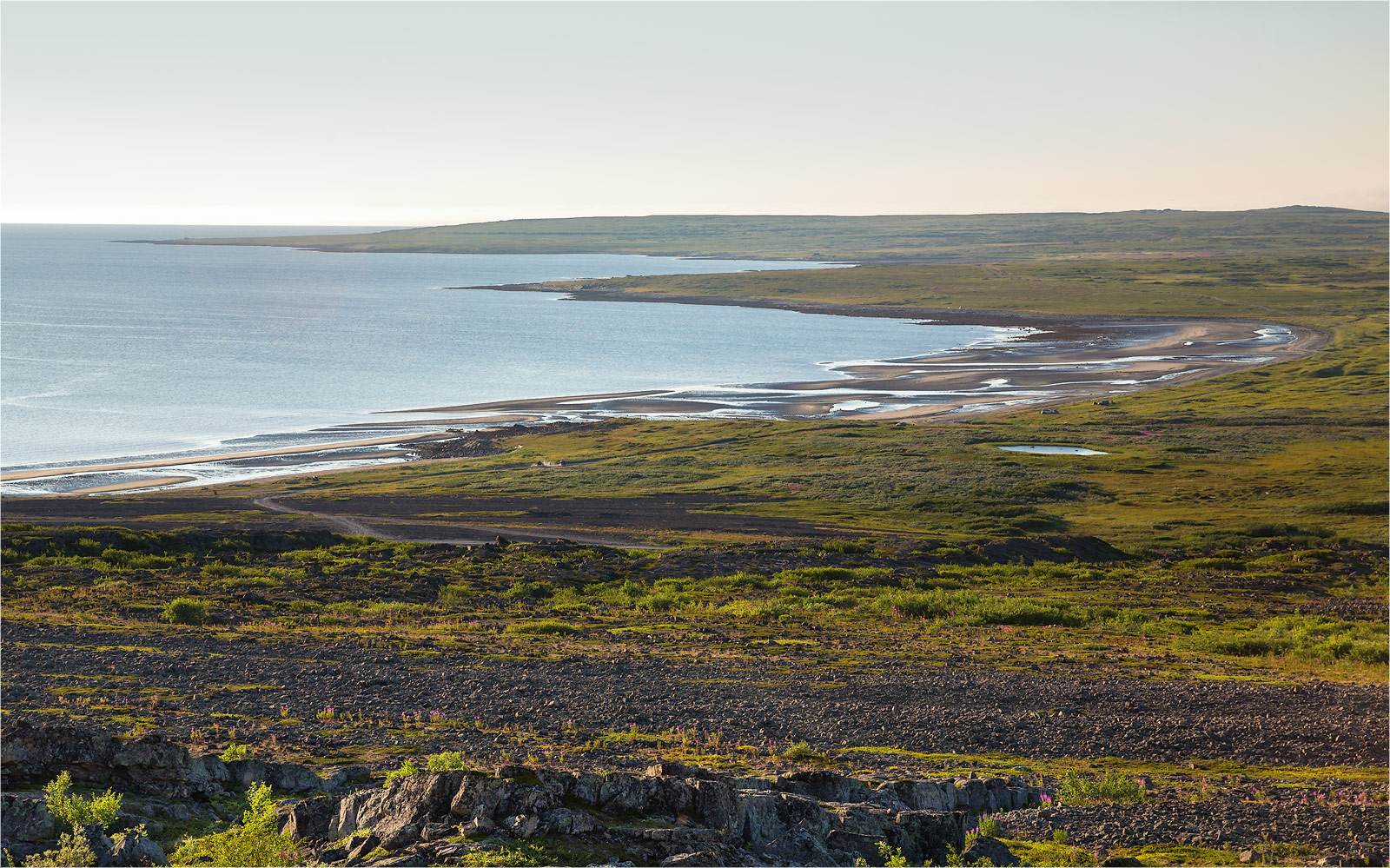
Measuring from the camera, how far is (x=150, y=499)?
182 ft

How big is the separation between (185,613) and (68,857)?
21.7m

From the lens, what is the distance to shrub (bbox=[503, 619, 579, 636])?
29.9 m

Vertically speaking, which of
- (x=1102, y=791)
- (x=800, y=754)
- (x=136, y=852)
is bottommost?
(x=800, y=754)

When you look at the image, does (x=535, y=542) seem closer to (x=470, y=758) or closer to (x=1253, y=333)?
(x=470, y=758)

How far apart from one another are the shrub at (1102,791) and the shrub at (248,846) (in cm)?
1148

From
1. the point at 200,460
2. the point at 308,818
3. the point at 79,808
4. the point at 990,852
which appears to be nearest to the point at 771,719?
the point at 990,852

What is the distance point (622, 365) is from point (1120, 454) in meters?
74.4

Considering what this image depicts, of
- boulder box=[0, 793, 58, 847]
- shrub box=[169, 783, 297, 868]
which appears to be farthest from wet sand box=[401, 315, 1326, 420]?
boulder box=[0, 793, 58, 847]

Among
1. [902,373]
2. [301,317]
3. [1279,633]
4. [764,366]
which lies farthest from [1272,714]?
[301,317]

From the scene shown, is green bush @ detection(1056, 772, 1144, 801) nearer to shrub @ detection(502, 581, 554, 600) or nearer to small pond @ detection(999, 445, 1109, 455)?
shrub @ detection(502, 581, 554, 600)

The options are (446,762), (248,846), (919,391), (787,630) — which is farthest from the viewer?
(919,391)

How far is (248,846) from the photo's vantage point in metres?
10.9

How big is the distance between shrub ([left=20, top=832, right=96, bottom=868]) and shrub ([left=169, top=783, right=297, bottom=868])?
1.03 m

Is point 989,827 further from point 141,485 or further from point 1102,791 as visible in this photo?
point 141,485
